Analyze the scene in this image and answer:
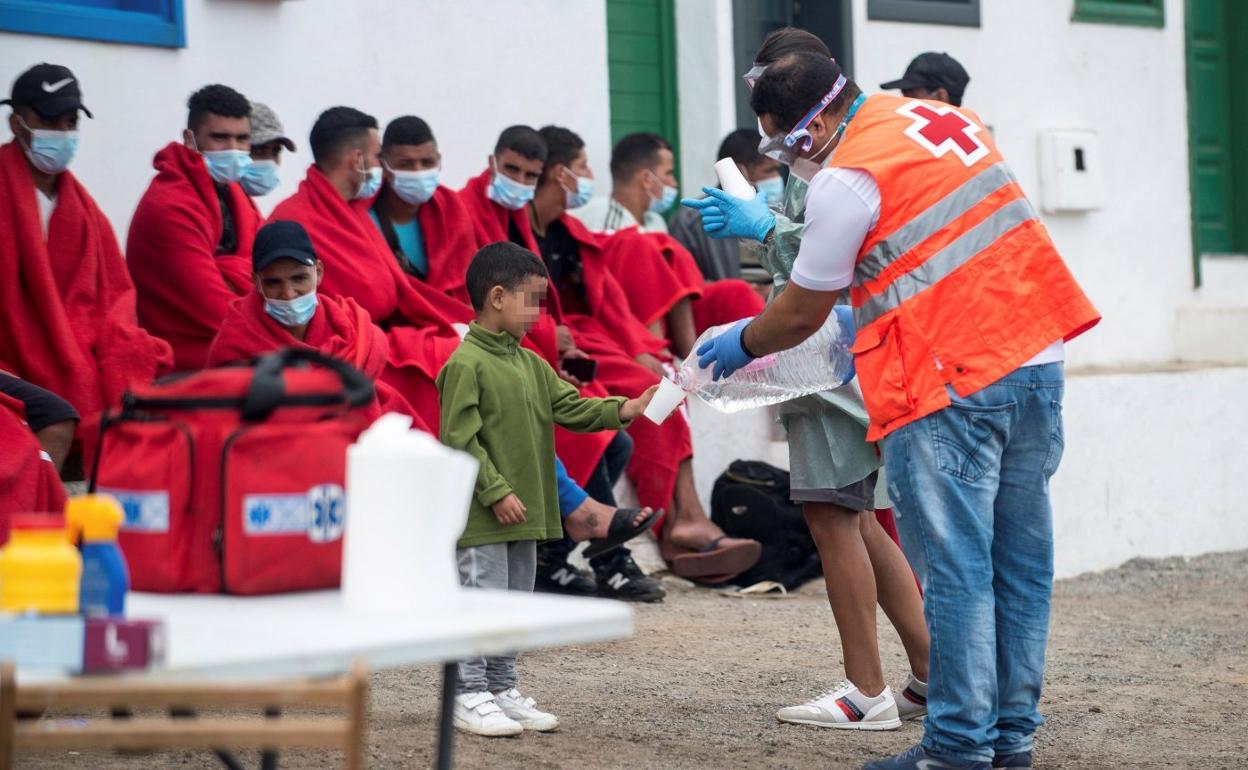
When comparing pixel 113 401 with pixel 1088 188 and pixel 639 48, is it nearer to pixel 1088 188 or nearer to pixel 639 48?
pixel 639 48

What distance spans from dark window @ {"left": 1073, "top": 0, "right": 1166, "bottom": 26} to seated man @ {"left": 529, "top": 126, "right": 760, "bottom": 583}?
3.88m

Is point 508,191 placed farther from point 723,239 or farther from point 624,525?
point 624,525

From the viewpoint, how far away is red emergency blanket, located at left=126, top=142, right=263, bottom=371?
218 inches

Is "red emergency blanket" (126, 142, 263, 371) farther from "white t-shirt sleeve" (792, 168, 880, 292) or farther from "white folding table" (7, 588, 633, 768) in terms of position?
"white folding table" (7, 588, 633, 768)

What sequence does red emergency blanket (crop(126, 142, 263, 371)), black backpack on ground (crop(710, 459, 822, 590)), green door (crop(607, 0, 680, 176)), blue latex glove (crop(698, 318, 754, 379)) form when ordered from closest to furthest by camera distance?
blue latex glove (crop(698, 318, 754, 379))
red emergency blanket (crop(126, 142, 263, 371))
black backpack on ground (crop(710, 459, 822, 590))
green door (crop(607, 0, 680, 176))

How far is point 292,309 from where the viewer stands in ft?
16.4

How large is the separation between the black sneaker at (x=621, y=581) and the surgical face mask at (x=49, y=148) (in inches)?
91.9

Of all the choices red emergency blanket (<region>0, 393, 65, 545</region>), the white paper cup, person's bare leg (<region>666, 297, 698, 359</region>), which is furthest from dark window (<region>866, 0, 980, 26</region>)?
red emergency blanket (<region>0, 393, 65, 545</region>)

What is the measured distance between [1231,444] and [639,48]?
3693mm

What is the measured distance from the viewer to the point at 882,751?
13.8 ft

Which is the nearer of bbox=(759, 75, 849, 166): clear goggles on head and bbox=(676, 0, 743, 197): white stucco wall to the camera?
bbox=(759, 75, 849, 166): clear goggles on head

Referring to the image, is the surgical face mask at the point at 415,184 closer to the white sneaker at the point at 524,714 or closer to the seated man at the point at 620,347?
the seated man at the point at 620,347

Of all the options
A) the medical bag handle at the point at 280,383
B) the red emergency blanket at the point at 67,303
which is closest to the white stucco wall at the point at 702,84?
the red emergency blanket at the point at 67,303

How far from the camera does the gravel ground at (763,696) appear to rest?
4.10 m
